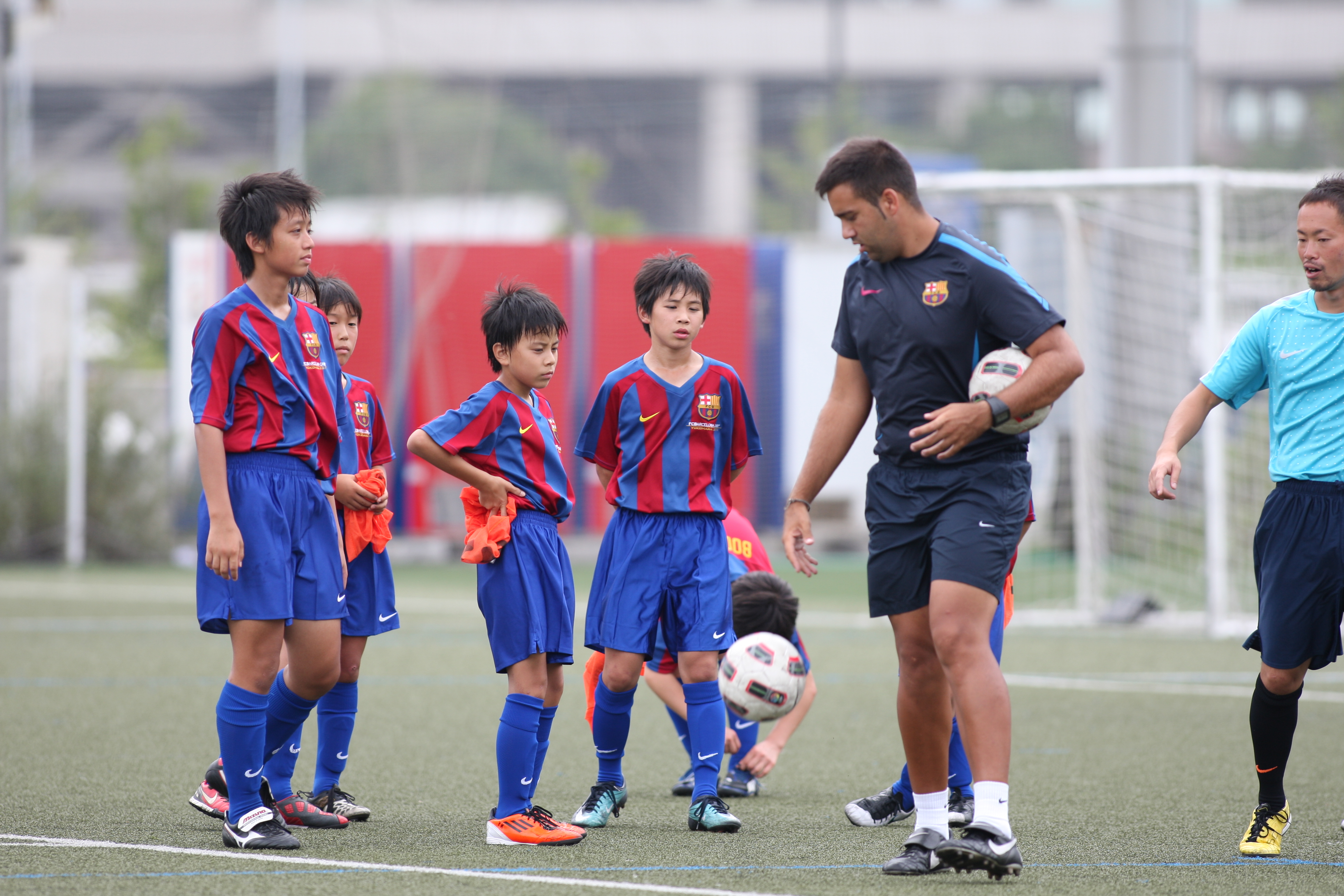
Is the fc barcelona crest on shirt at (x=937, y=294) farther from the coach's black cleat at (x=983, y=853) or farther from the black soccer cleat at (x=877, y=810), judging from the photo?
the black soccer cleat at (x=877, y=810)

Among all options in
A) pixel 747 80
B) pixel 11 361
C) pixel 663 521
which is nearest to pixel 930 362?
pixel 663 521

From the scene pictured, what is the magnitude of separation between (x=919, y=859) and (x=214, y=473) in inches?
89.1

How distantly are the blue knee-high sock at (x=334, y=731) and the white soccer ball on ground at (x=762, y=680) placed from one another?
128cm

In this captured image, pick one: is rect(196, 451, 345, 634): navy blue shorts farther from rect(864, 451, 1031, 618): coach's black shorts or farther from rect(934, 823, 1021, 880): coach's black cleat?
rect(934, 823, 1021, 880): coach's black cleat

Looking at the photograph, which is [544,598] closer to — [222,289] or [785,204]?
[222,289]

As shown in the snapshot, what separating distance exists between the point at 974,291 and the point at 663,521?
1420 mm

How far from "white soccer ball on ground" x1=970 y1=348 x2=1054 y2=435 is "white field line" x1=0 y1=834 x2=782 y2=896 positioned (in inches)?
54.4

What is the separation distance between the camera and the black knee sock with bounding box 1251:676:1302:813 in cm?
463

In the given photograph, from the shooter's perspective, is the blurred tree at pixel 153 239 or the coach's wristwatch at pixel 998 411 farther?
the blurred tree at pixel 153 239

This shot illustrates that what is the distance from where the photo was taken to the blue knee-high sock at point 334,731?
5242mm

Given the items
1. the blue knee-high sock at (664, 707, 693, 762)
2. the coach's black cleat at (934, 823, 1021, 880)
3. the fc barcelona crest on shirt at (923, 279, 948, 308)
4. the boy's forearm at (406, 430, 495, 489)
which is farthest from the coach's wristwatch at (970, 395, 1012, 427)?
the blue knee-high sock at (664, 707, 693, 762)

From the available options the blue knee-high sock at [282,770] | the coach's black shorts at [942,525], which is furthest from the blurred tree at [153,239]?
the coach's black shorts at [942,525]

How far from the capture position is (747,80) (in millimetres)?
50125

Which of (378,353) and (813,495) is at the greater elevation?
(378,353)
